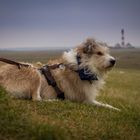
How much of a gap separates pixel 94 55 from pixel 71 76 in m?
0.95

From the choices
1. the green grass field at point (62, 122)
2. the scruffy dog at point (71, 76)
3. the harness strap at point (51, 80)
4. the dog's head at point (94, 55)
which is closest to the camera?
the green grass field at point (62, 122)

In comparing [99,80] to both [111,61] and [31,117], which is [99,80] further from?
[31,117]

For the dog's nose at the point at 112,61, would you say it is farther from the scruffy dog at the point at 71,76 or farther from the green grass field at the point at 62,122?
the green grass field at the point at 62,122

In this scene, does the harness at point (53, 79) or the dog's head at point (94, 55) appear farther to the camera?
the harness at point (53, 79)

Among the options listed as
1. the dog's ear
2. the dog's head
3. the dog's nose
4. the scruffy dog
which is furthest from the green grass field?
the dog's ear

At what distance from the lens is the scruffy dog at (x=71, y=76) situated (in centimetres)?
1263

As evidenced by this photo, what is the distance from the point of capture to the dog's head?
13.1 m

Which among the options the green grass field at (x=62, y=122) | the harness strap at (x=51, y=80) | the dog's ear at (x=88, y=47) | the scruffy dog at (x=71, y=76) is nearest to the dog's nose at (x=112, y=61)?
the scruffy dog at (x=71, y=76)

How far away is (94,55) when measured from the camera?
1314 centimetres

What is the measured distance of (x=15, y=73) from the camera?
42.0 ft

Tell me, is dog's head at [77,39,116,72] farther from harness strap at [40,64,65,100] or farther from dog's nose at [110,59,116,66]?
harness strap at [40,64,65,100]

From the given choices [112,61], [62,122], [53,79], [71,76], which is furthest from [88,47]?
[62,122]

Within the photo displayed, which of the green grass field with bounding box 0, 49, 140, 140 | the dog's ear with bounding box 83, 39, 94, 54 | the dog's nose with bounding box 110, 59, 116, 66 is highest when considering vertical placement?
the dog's ear with bounding box 83, 39, 94, 54

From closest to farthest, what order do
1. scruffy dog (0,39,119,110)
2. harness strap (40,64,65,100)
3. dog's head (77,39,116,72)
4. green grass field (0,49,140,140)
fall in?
green grass field (0,49,140,140)
scruffy dog (0,39,119,110)
dog's head (77,39,116,72)
harness strap (40,64,65,100)
